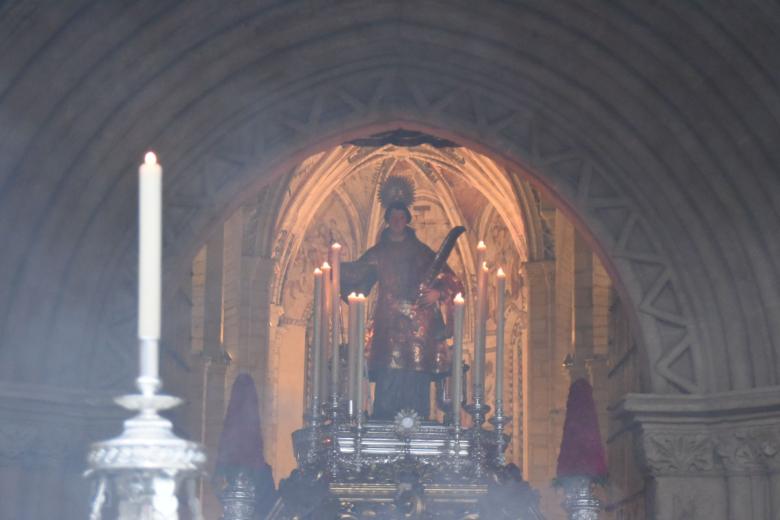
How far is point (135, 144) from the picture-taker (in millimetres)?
13508

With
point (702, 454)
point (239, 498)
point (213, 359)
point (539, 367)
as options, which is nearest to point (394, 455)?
point (239, 498)

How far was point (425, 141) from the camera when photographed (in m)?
16.4

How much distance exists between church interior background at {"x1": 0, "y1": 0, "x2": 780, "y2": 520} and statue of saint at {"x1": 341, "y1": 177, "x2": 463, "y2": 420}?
5.11ft

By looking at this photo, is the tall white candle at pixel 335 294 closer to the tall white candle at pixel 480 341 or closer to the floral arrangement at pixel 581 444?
the tall white candle at pixel 480 341

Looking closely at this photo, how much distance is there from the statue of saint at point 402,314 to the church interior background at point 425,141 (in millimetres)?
1557

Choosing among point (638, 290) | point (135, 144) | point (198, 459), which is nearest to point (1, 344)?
point (135, 144)

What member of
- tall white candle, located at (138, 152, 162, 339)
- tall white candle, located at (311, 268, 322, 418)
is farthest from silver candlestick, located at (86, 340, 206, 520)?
tall white candle, located at (311, 268, 322, 418)

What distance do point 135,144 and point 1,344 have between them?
2.12 metres

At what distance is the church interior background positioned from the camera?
491 inches

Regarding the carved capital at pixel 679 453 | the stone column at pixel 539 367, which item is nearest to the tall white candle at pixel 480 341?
the carved capital at pixel 679 453

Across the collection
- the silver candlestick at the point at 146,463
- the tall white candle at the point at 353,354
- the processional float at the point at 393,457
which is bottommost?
the silver candlestick at the point at 146,463

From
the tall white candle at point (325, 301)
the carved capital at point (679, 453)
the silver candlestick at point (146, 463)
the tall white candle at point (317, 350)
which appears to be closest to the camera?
the silver candlestick at point (146, 463)

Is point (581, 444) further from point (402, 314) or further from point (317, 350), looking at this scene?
point (402, 314)

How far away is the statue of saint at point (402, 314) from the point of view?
13.0 m
